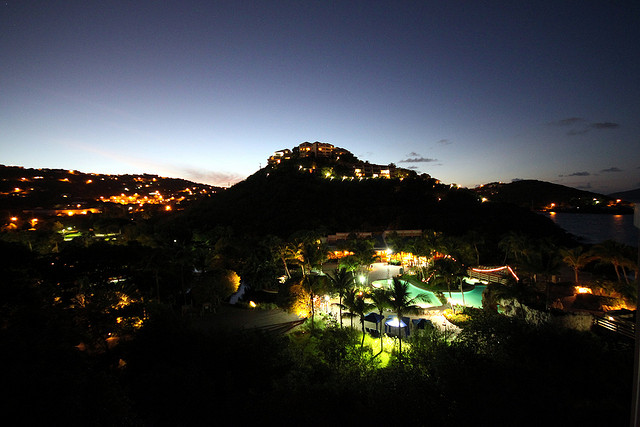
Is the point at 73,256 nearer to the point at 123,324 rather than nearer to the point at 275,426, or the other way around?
the point at 123,324

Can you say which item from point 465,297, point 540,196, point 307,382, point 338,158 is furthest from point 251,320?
point 540,196

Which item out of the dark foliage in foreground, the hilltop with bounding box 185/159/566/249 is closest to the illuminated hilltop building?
the hilltop with bounding box 185/159/566/249

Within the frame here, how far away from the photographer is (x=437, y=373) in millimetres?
9695

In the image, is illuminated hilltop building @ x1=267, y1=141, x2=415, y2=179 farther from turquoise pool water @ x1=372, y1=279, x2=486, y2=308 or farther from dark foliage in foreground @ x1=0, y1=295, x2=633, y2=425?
dark foliage in foreground @ x1=0, y1=295, x2=633, y2=425

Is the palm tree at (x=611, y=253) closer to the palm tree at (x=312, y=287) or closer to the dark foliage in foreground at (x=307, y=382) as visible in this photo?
the dark foliage in foreground at (x=307, y=382)

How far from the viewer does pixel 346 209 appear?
212 feet

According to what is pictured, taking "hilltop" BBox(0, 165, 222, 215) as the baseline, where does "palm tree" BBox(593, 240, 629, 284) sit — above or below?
below

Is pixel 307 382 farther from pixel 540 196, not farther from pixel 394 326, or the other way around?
pixel 540 196

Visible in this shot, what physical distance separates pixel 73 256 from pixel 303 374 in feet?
50.9

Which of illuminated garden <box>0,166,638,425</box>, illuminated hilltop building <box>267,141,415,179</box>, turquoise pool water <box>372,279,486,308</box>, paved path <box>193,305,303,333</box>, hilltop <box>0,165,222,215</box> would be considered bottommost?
paved path <box>193,305,303,333</box>

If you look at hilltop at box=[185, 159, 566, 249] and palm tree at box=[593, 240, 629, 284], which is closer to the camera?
palm tree at box=[593, 240, 629, 284]

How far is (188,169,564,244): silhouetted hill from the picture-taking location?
55719 millimetres

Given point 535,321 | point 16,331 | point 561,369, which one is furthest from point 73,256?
point 535,321

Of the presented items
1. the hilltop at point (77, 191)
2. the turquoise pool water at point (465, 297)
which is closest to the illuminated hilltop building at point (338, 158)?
the hilltop at point (77, 191)
